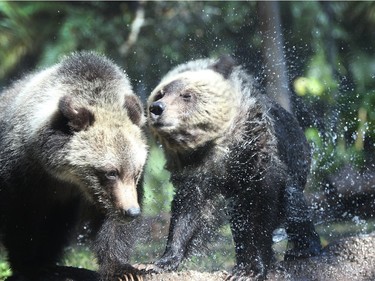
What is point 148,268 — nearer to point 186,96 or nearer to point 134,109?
point 134,109

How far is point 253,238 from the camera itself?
4.99 metres

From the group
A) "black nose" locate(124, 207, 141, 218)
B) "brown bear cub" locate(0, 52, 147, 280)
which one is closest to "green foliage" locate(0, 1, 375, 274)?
"brown bear cub" locate(0, 52, 147, 280)

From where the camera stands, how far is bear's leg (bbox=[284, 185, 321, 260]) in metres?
5.27

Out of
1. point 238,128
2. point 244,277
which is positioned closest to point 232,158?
point 238,128

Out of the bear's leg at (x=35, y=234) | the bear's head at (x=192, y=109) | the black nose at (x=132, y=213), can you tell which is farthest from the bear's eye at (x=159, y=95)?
the black nose at (x=132, y=213)

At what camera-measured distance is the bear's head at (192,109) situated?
5148 mm

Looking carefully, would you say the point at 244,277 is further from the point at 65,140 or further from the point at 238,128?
the point at 65,140

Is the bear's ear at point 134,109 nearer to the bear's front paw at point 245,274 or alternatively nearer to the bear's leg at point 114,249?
the bear's leg at point 114,249

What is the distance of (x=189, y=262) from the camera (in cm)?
520

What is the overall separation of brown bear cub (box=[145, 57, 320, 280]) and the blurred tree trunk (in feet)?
2.19

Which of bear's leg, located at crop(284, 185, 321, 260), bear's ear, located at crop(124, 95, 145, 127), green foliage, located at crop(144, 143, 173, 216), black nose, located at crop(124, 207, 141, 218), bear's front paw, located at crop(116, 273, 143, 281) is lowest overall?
green foliage, located at crop(144, 143, 173, 216)

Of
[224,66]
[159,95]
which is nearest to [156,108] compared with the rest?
[159,95]

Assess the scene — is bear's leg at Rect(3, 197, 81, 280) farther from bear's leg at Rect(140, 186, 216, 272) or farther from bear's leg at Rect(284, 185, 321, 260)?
bear's leg at Rect(284, 185, 321, 260)

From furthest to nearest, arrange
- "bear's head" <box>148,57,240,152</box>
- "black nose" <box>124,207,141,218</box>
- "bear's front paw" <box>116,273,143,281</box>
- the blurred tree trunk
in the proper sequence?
the blurred tree trunk, "bear's head" <box>148,57,240,152</box>, "bear's front paw" <box>116,273,143,281</box>, "black nose" <box>124,207,141,218</box>
